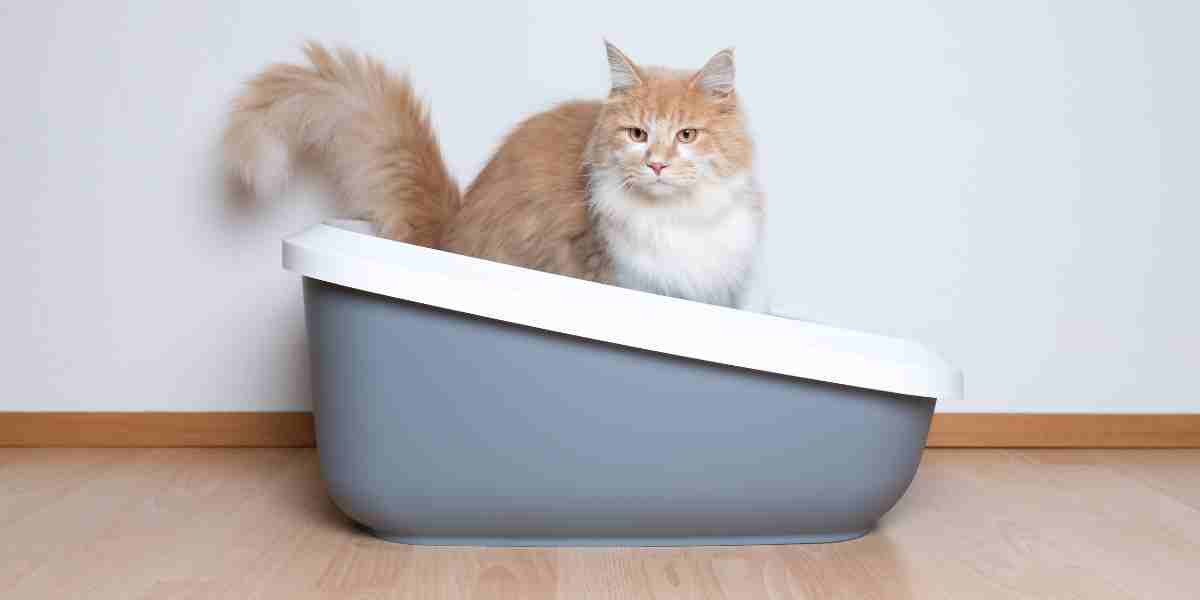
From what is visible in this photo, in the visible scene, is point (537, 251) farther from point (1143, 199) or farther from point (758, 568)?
point (1143, 199)

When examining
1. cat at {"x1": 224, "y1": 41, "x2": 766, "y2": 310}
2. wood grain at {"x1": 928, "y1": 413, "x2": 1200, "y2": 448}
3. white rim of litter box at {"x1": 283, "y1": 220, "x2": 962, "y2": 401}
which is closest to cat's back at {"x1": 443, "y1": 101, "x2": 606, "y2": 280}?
cat at {"x1": 224, "y1": 41, "x2": 766, "y2": 310}

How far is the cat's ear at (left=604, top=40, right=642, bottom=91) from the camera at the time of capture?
5.69ft

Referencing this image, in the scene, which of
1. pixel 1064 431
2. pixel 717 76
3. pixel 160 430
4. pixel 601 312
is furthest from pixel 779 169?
pixel 160 430

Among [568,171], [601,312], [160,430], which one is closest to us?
[601,312]

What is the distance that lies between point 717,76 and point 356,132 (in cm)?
63

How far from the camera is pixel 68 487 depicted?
1.99 m

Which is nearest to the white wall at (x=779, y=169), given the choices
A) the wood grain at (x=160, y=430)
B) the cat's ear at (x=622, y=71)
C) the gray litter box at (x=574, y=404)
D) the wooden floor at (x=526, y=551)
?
the wood grain at (x=160, y=430)

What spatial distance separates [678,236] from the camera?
68.6 inches

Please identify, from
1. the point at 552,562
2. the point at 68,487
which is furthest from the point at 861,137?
the point at 68,487

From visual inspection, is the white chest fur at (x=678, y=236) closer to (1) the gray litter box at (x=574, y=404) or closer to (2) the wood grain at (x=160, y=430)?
(1) the gray litter box at (x=574, y=404)

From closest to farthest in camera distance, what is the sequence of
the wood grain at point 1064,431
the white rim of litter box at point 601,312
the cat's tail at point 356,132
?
the white rim of litter box at point 601,312 < the cat's tail at point 356,132 < the wood grain at point 1064,431

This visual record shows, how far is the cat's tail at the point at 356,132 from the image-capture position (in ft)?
6.31

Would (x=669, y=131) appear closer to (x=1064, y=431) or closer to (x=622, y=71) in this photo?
(x=622, y=71)

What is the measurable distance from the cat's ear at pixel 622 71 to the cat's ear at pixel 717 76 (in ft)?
0.29
